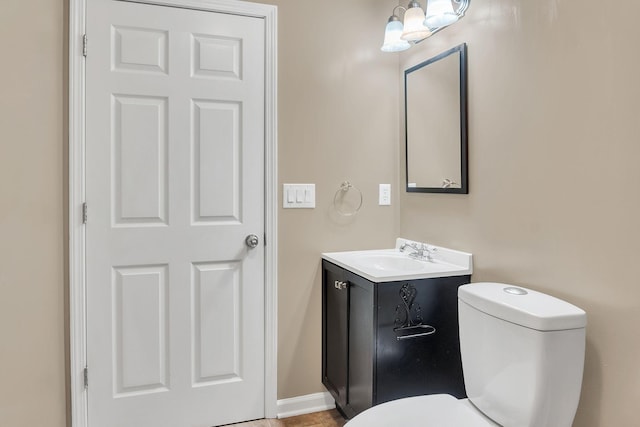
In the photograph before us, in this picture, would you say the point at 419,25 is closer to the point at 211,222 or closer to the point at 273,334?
the point at 211,222

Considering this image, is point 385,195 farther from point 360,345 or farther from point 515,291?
point 515,291

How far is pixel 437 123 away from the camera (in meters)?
1.96

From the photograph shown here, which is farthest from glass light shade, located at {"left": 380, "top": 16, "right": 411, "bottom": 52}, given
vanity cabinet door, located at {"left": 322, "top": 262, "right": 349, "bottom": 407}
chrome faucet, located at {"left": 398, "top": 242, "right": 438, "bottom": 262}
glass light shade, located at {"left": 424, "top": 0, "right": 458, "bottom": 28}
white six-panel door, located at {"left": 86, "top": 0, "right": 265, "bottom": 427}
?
vanity cabinet door, located at {"left": 322, "top": 262, "right": 349, "bottom": 407}

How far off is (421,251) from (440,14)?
109 centimetres

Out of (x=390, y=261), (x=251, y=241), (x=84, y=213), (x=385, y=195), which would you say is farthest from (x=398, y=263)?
(x=84, y=213)

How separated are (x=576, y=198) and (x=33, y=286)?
6.93ft

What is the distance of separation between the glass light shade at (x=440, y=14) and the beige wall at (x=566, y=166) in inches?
3.6

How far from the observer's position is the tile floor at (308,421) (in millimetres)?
2039

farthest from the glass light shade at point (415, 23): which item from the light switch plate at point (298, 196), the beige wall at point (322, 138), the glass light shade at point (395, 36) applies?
the light switch plate at point (298, 196)

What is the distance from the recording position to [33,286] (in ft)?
5.68

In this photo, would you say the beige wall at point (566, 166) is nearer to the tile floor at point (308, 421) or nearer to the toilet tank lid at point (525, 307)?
the toilet tank lid at point (525, 307)

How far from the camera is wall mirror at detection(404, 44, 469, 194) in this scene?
1.80 m

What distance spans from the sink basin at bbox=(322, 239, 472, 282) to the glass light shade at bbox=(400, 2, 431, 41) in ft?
3.27

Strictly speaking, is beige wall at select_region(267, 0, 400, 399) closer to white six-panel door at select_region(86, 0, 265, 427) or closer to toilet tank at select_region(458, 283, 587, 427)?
white six-panel door at select_region(86, 0, 265, 427)
